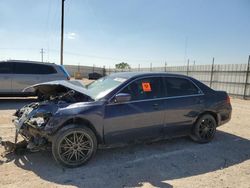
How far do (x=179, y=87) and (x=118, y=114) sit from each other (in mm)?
1676

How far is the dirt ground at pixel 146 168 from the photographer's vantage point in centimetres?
353

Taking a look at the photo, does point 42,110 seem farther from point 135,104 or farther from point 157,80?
point 157,80

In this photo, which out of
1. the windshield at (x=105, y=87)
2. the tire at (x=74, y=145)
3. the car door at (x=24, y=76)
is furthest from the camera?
the car door at (x=24, y=76)

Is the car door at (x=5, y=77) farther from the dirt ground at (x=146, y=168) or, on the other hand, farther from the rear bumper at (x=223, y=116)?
the rear bumper at (x=223, y=116)

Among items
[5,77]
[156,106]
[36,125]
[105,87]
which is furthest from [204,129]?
[5,77]

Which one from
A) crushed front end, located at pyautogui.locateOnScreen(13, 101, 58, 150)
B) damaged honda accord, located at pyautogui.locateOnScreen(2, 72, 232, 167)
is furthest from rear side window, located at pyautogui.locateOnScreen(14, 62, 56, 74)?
crushed front end, located at pyautogui.locateOnScreen(13, 101, 58, 150)

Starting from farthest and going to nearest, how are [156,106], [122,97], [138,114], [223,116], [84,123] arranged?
[223,116], [156,106], [138,114], [122,97], [84,123]

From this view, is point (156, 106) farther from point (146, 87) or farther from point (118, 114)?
point (118, 114)

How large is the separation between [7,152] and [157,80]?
316 centimetres

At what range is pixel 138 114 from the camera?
4.46 m

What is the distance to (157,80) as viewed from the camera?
4.92 metres

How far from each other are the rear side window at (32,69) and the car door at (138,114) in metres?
7.06

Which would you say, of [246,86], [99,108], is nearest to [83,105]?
[99,108]

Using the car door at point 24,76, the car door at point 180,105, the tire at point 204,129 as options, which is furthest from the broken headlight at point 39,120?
the car door at point 24,76
